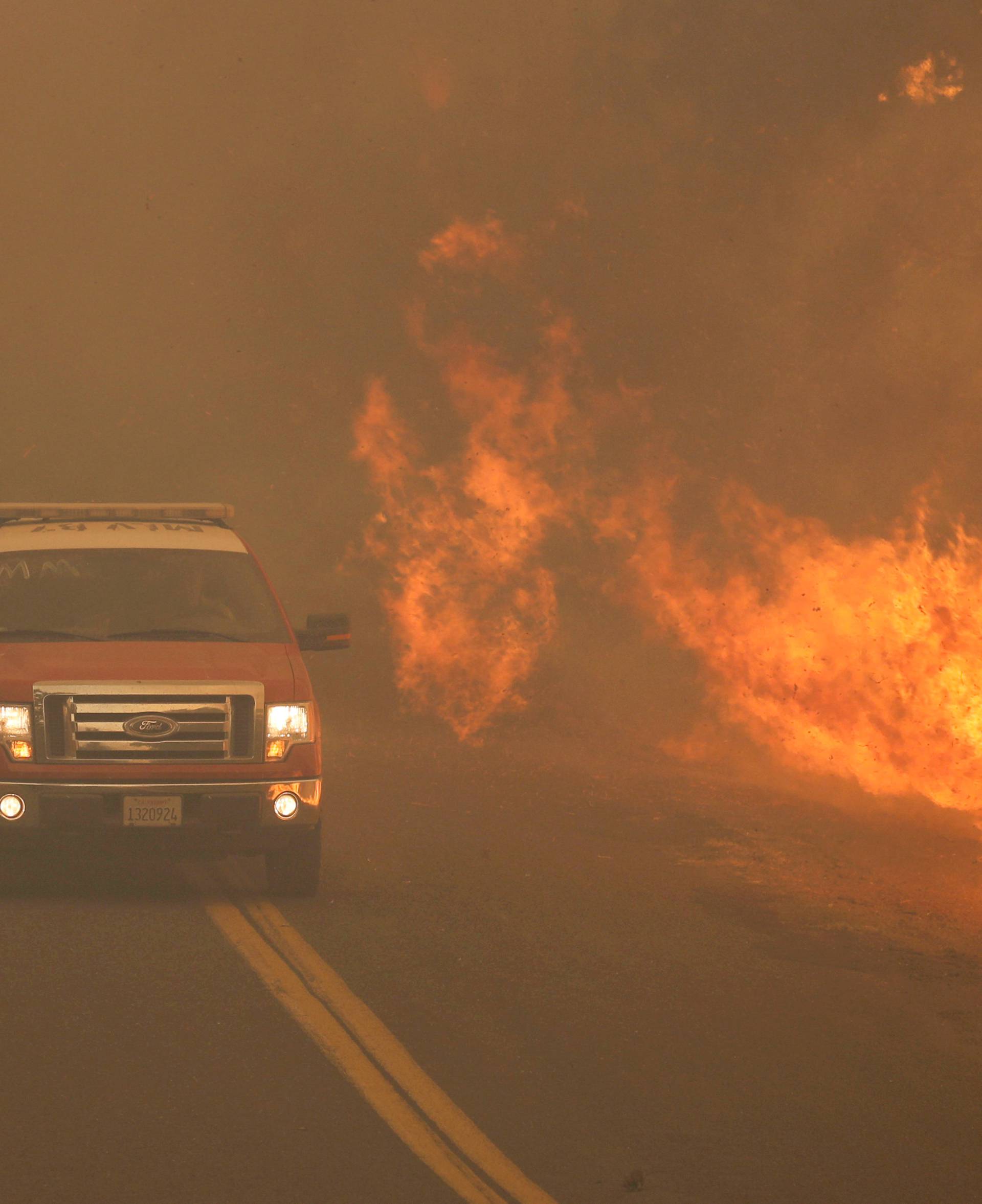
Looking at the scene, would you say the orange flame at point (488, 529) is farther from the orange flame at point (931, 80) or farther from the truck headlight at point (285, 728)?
the truck headlight at point (285, 728)

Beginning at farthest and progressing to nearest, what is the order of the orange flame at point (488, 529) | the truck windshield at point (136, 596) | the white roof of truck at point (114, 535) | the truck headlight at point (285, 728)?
the orange flame at point (488, 529) < the white roof of truck at point (114, 535) < the truck windshield at point (136, 596) < the truck headlight at point (285, 728)

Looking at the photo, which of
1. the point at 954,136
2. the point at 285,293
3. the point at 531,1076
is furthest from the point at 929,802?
the point at 285,293

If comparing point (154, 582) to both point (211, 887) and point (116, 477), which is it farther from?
point (116, 477)

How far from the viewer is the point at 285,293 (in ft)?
97.1

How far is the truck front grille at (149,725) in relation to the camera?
8766 millimetres

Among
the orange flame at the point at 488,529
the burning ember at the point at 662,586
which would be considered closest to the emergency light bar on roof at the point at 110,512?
the burning ember at the point at 662,586

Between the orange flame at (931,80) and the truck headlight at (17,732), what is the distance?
15616mm

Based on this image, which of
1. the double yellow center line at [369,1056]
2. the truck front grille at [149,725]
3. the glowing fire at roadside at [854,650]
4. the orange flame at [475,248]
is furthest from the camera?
the orange flame at [475,248]

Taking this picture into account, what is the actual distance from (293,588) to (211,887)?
18.2m

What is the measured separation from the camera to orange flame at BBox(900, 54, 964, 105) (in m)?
20.2

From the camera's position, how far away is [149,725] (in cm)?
880

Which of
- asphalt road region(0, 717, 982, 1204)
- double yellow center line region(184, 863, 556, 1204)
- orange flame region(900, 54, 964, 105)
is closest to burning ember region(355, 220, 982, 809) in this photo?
asphalt road region(0, 717, 982, 1204)

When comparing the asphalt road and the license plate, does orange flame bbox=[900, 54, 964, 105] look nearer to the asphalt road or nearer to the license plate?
the asphalt road

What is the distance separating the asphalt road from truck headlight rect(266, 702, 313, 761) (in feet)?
2.82
